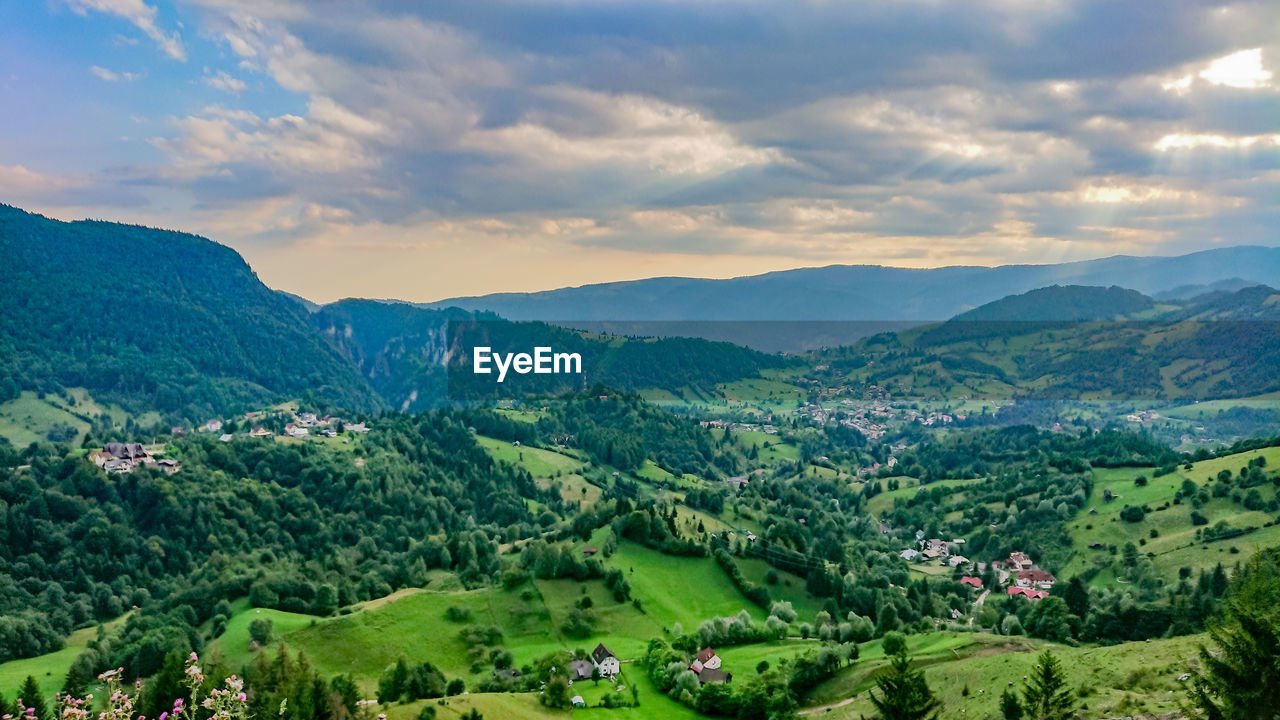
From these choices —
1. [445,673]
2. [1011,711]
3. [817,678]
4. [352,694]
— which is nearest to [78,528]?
[445,673]

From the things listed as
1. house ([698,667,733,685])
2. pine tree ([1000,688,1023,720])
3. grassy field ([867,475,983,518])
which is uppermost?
pine tree ([1000,688,1023,720])

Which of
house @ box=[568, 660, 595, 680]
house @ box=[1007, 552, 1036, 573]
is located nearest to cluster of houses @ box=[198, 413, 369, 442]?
house @ box=[568, 660, 595, 680]

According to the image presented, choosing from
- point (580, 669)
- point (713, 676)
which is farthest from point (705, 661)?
point (580, 669)

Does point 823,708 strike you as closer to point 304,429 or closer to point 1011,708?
point 1011,708

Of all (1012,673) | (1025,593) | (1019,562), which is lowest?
(1019,562)

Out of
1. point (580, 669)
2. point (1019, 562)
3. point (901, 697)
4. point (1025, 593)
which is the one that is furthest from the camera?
point (1019, 562)

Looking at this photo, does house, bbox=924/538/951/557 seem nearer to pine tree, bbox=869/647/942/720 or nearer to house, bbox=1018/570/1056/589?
house, bbox=1018/570/1056/589
